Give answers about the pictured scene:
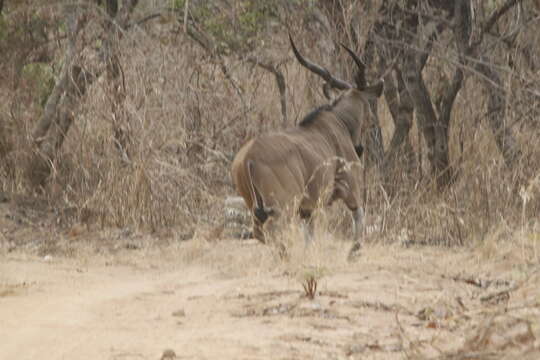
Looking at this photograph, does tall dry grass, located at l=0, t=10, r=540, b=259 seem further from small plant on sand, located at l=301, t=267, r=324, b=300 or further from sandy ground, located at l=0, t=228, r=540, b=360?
small plant on sand, located at l=301, t=267, r=324, b=300

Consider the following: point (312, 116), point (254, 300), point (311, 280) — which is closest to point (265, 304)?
point (254, 300)

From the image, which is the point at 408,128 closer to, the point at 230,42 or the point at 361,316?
the point at 230,42

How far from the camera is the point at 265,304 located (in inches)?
234

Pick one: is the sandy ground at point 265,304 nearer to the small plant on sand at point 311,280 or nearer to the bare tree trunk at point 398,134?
the small plant on sand at point 311,280

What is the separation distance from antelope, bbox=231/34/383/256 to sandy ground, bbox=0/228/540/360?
339 mm

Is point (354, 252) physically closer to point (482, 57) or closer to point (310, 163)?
point (310, 163)

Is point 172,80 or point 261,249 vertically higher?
point 172,80

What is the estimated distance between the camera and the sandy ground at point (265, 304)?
482 centimetres

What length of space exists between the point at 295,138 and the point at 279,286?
1790 mm

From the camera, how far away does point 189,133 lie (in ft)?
33.2

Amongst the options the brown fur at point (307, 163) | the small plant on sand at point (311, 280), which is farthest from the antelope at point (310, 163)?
the small plant on sand at point (311, 280)

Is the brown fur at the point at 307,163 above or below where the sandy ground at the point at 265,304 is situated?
above

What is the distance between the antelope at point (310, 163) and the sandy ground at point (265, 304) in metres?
0.34

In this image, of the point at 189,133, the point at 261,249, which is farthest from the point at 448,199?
the point at 189,133
